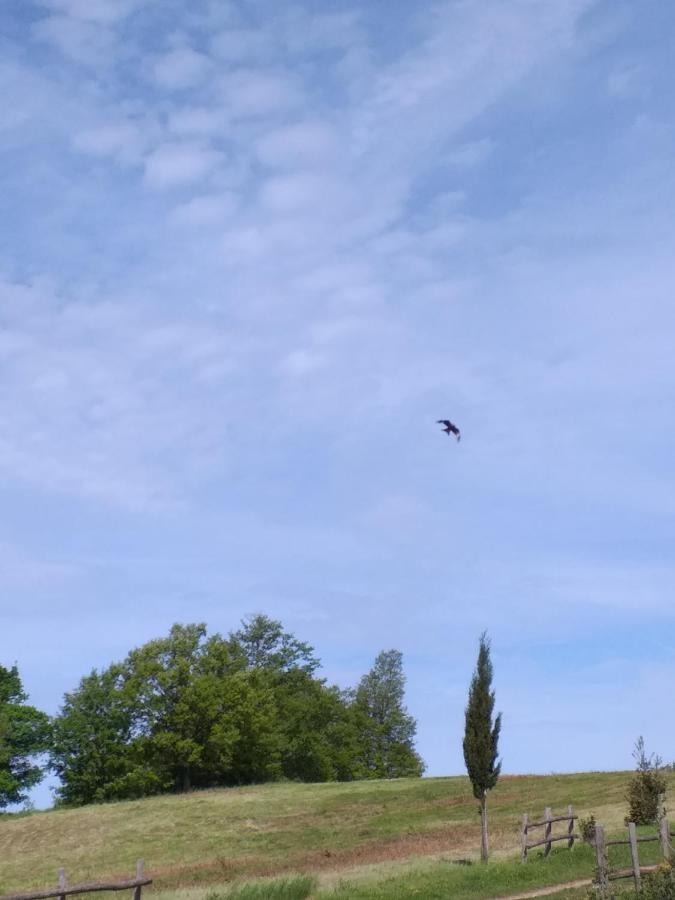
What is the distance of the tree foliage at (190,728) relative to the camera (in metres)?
84.9

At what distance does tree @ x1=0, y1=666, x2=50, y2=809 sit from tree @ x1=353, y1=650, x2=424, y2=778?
3519cm

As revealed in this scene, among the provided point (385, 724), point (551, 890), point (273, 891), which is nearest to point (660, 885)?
point (551, 890)

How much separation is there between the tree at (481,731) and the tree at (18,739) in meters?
58.0

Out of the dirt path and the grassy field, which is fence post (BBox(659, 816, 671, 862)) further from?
the grassy field

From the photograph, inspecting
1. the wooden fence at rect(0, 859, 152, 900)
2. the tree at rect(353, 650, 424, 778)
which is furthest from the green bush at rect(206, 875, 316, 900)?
the tree at rect(353, 650, 424, 778)

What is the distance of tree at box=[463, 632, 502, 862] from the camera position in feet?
126

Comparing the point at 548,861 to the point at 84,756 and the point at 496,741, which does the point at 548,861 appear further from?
the point at 84,756

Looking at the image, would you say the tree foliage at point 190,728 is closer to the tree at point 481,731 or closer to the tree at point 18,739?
the tree at point 18,739

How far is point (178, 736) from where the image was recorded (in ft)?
273

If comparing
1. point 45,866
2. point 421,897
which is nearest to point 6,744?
point 45,866

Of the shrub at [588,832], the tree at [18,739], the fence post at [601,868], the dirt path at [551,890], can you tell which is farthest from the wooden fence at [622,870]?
the tree at [18,739]

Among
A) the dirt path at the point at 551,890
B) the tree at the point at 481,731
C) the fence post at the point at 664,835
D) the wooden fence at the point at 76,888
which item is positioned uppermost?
the tree at the point at 481,731

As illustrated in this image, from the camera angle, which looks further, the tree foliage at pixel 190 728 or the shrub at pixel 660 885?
the tree foliage at pixel 190 728

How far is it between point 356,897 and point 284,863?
13.5m
